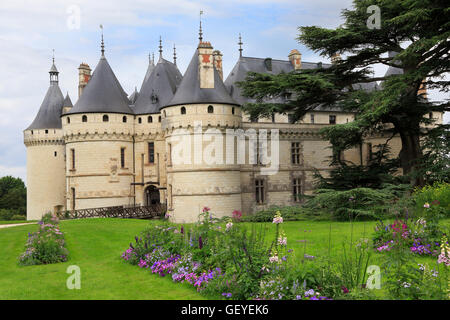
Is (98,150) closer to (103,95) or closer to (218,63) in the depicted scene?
(103,95)

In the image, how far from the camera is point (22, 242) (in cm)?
1617

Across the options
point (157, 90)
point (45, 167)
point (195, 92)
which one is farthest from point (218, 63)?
point (45, 167)

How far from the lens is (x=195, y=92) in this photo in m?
26.3

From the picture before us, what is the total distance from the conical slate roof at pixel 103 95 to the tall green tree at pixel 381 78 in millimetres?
11120

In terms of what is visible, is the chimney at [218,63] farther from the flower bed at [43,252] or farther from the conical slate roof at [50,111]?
the flower bed at [43,252]

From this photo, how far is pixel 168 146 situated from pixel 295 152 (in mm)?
10471

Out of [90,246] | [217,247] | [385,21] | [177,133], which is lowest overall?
[90,246]

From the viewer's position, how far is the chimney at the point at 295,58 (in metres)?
35.2

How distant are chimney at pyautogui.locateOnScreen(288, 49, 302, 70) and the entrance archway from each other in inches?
606
